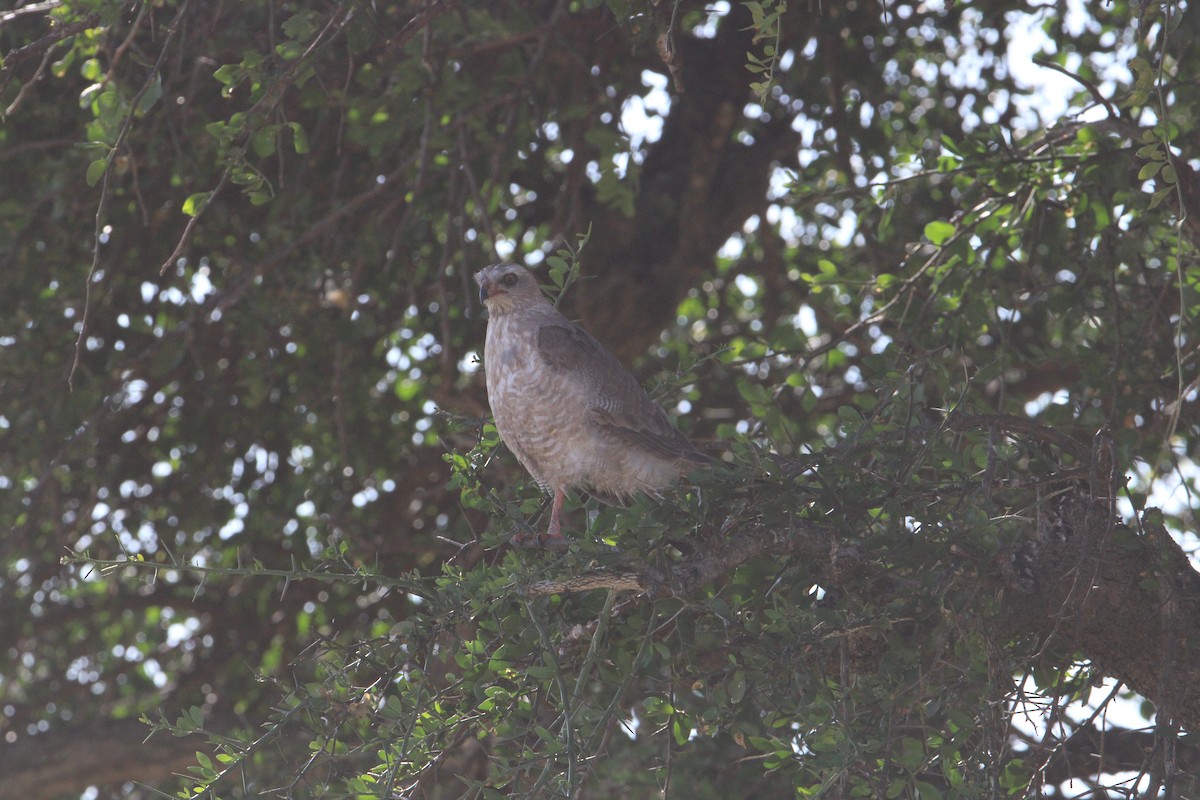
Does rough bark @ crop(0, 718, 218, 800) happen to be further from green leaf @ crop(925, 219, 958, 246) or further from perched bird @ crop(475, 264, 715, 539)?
green leaf @ crop(925, 219, 958, 246)

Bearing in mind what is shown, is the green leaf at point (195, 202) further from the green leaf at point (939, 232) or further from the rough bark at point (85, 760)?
the rough bark at point (85, 760)

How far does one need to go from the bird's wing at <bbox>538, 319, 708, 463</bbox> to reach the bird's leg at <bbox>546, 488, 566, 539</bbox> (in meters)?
0.26

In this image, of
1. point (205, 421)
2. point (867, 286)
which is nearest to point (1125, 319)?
point (867, 286)

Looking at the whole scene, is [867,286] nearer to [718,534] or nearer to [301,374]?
[718,534]

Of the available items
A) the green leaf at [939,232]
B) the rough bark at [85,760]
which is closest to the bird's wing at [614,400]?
the green leaf at [939,232]

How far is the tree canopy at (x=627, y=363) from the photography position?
278 cm

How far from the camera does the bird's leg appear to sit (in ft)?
12.4

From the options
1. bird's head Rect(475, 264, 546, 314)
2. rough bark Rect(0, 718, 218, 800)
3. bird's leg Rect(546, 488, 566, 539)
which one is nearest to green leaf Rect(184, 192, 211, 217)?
bird's head Rect(475, 264, 546, 314)

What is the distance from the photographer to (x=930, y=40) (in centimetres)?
572

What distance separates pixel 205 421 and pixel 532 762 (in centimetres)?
320

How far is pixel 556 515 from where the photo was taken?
152 inches

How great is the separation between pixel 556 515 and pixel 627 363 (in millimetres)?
2059

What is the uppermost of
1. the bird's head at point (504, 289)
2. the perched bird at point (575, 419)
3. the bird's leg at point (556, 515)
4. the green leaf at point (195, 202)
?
the green leaf at point (195, 202)

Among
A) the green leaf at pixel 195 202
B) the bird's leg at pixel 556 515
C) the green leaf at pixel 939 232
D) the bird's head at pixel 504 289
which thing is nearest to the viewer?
the green leaf at pixel 195 202
